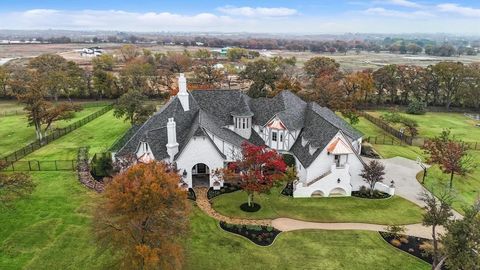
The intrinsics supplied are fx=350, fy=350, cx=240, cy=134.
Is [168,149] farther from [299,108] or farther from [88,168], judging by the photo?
[299,108]

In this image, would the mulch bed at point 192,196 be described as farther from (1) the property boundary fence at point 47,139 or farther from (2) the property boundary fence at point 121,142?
(1) the property boundary fence at point 47,139

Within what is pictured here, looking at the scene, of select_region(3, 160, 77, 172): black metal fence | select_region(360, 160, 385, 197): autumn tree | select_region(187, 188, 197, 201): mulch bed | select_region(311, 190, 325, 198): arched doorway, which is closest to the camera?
select_region(187, 188, 197, 201): mulch bed

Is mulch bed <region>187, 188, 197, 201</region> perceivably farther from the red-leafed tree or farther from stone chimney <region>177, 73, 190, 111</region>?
stone chimney <region>177, 73, 190, 111</region>

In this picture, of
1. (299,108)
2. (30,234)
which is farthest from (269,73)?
(30,234)

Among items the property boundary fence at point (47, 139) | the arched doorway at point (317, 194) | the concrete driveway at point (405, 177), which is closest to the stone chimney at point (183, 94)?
the arched doorway at point (317, 194)

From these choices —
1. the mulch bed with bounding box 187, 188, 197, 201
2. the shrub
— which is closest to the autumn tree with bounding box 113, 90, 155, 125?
the mulch bed with bounding box 187, 188, 197, 201
